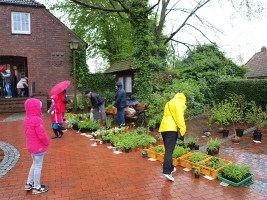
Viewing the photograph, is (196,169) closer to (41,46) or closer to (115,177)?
(115,177)

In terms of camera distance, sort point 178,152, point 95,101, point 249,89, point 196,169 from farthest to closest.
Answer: point 249,89
point 95,101
point 178,152
point 196,169

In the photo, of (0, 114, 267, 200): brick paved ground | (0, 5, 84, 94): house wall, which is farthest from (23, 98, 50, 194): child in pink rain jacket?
(0, 5, 84, 94): house wall

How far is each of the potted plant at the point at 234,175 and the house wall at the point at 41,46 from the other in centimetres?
1394

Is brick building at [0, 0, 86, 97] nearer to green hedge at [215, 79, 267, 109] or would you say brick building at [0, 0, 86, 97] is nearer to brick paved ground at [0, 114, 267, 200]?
brick paved ground at [0, 114, 267, 200]

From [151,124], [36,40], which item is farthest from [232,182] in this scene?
[36,40]

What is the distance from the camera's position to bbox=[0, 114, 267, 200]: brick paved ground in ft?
13.5

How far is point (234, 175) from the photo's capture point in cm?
446

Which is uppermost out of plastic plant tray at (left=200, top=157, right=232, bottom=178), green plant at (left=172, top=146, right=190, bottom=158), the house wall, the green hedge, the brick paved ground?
the house wall

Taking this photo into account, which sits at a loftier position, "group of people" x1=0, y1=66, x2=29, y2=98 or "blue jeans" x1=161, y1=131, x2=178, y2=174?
"group of people" x1=0, y1=66, x2=29, y2=98

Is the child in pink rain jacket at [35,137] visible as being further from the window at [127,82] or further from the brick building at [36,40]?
the brick building at [36,40]

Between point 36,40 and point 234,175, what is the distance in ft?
51.1

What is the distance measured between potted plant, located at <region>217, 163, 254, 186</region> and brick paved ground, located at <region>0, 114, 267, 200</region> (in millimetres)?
106

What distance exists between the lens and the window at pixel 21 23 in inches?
628

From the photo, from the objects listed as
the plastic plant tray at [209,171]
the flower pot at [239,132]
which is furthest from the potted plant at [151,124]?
the plastic plant tray at [209,171]
